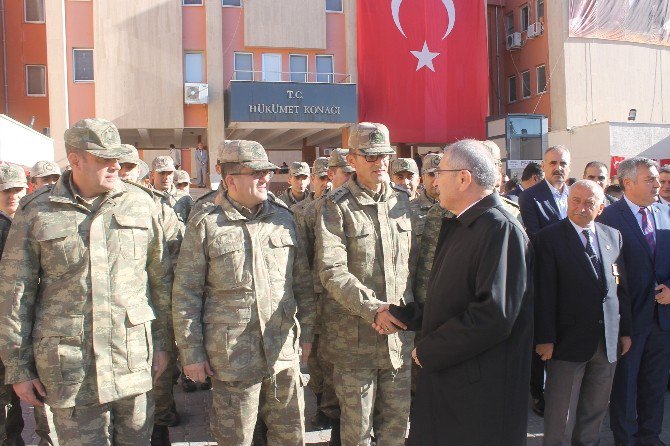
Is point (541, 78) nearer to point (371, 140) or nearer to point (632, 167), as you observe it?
point (632, 167)

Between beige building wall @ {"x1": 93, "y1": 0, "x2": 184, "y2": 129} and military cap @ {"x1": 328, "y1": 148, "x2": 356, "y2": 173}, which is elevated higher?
beige building wall @ {"x1": 93, "y1": 0, "x2": 184, "y2": 129}

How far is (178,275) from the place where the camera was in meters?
3.58

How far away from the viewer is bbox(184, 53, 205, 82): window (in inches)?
854

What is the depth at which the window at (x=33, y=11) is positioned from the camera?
2597 cm

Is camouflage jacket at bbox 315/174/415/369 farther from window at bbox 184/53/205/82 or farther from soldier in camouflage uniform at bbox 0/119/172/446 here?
window at bbox 184/53/205/82

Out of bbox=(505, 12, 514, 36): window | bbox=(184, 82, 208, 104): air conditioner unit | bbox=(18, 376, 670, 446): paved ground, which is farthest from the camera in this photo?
bbox=(505, 12, 514, 36): window

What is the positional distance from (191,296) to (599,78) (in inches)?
1070

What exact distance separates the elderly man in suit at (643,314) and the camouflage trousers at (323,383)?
2.13m

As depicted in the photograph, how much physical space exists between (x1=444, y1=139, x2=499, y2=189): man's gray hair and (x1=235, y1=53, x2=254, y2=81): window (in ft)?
66.1

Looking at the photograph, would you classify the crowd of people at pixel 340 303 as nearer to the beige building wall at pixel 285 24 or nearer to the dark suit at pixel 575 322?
the dark suit at pixel 575 322

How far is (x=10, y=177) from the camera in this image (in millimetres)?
4840

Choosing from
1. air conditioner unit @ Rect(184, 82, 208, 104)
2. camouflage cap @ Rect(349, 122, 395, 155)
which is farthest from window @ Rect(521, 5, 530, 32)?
camouflage cap @ Rect(349, 122, 395, 155)

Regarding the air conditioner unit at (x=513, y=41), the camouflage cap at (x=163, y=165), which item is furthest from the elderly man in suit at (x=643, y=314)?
the air conditioner unit at (x=513, y=41)

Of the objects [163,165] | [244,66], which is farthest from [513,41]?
[163,165]
